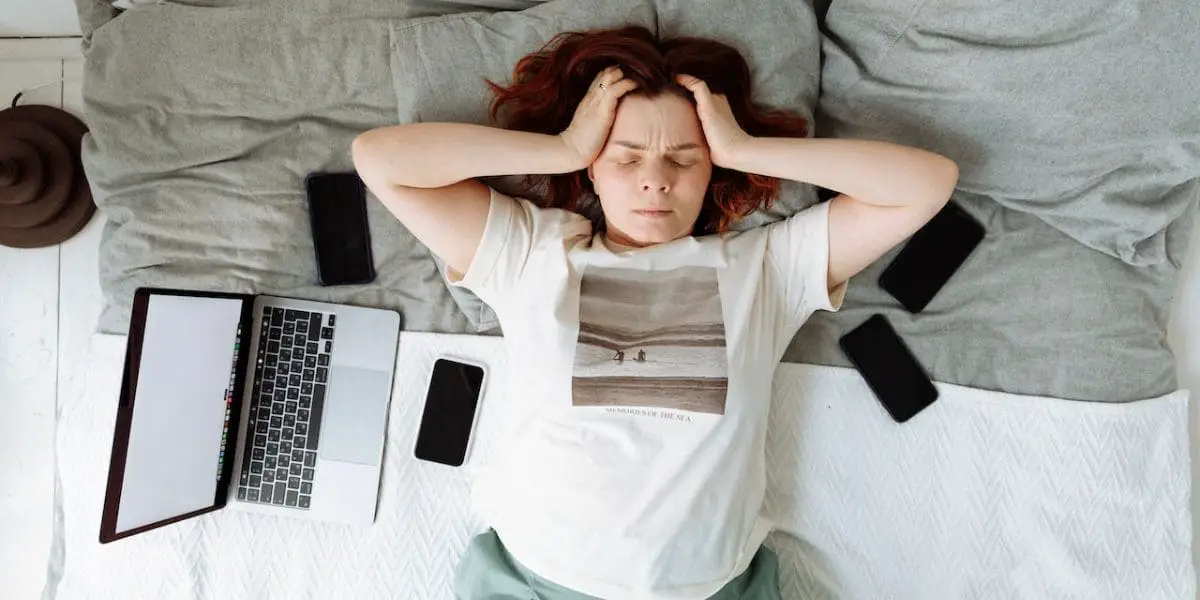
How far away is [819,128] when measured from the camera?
120 centimetres

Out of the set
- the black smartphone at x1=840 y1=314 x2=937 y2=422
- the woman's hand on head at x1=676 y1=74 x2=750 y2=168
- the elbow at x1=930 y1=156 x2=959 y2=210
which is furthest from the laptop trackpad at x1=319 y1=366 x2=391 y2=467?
the elbow at x1=930 y1=156 x2=959 y2=210

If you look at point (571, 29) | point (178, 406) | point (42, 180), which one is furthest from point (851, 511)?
point (42, 180)

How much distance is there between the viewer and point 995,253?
1.18m

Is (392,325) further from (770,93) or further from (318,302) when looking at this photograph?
(770,93)

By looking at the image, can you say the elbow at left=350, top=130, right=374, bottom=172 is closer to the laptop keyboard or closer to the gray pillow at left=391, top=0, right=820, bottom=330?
the gray pillow at left=391, top=0, right=820, bottom=330

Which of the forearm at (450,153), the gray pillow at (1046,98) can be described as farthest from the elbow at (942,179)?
the forearm at (450,153)

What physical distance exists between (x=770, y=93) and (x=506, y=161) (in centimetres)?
41

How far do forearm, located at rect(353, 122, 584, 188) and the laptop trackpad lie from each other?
39cm

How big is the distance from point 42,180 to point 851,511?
148 centimetres

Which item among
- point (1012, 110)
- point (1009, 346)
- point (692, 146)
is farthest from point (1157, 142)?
point (692, 146)

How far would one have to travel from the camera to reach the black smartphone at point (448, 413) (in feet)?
4.00

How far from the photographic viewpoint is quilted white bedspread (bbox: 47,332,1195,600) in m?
1.15

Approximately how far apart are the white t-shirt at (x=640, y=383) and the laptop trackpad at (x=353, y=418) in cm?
28

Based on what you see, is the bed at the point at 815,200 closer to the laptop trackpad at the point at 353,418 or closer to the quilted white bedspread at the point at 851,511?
the quilted white bedspread at the point at 851,511
